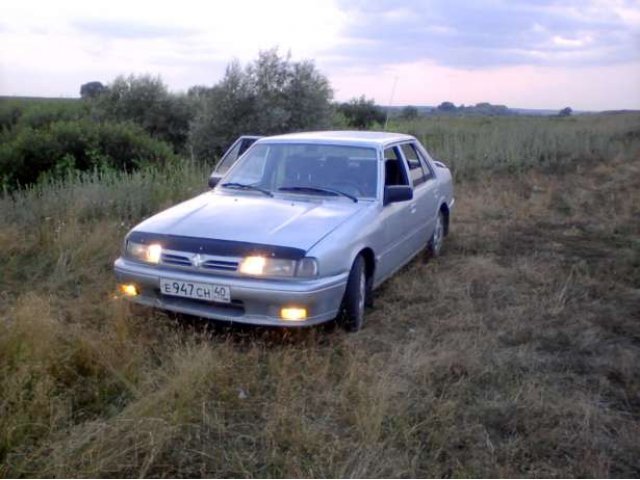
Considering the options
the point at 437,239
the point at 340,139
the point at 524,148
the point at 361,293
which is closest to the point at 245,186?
the point at 340,139

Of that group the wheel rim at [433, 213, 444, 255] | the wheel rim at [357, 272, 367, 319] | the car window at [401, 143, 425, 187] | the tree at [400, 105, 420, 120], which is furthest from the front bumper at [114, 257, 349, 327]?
the tree at [400, 105, 420, 120]

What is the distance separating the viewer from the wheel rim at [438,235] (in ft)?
25.2

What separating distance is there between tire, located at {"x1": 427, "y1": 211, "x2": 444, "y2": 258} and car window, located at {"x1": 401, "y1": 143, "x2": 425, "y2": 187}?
717mm

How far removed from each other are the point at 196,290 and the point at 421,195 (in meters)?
2.99

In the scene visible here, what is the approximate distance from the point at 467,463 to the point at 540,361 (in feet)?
5.01

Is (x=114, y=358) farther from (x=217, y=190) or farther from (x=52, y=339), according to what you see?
(x=217, y=190)

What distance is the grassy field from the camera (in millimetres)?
→ 3324

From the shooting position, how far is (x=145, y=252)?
4.93 metres

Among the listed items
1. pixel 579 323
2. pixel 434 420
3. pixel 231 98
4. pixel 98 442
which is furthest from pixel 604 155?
pixel 98 442

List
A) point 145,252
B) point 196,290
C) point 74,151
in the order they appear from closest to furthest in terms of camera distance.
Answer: point 196,290 < point 145,252 < point 74,151

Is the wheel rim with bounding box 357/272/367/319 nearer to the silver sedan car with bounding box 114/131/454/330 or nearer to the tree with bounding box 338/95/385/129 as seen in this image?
the silver sedan car with bounding box 114/131/454/330

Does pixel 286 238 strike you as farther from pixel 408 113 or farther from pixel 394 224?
pixel 408 113

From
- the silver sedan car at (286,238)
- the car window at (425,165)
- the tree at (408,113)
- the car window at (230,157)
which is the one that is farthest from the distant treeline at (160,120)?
the tree at (408,113)

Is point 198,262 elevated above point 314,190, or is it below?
below
